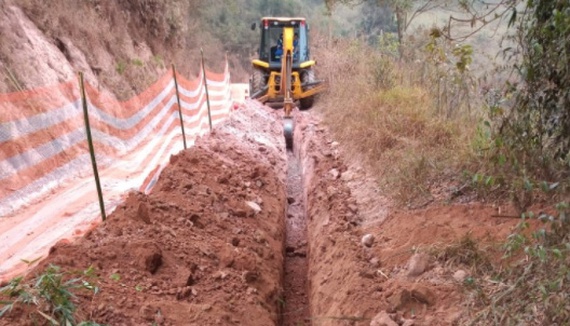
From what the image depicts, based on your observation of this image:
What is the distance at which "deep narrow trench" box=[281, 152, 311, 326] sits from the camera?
16.9ft

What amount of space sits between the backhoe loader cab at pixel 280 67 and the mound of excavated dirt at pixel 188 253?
682cm

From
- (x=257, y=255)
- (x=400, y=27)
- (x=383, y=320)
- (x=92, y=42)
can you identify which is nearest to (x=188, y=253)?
(x=257, y=255)

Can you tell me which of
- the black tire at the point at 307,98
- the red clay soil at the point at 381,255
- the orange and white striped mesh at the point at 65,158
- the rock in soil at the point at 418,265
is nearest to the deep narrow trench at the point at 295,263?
the red clay soil at the point at 381,255

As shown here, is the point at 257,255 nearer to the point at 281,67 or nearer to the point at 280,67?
the point at 281,67

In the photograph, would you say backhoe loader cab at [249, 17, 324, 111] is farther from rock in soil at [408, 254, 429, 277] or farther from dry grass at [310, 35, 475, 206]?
rock in soil at [408, 254, 429, 277]

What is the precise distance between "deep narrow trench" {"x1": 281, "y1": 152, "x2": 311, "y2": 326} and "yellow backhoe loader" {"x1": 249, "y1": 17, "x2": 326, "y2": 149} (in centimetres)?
465

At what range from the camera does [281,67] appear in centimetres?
1450

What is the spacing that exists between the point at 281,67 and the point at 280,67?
22 centimetres

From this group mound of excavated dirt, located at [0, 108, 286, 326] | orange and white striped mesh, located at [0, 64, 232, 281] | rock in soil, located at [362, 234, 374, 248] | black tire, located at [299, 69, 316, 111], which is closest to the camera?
mound of excavated dirt, located at [0, 108, 286, 326]

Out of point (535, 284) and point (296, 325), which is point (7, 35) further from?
point (535, 284)

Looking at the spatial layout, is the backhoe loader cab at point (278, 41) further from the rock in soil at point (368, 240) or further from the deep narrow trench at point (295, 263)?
the rock in soil at point (368, 240)

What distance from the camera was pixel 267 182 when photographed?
7.55 metres

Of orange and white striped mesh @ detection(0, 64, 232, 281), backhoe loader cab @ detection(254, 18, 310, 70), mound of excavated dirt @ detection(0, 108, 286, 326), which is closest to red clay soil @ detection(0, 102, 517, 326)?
mound of excavated dirt @ detection(0, 108, 286, 326)

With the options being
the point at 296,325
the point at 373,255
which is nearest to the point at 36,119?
the point at 296,325
